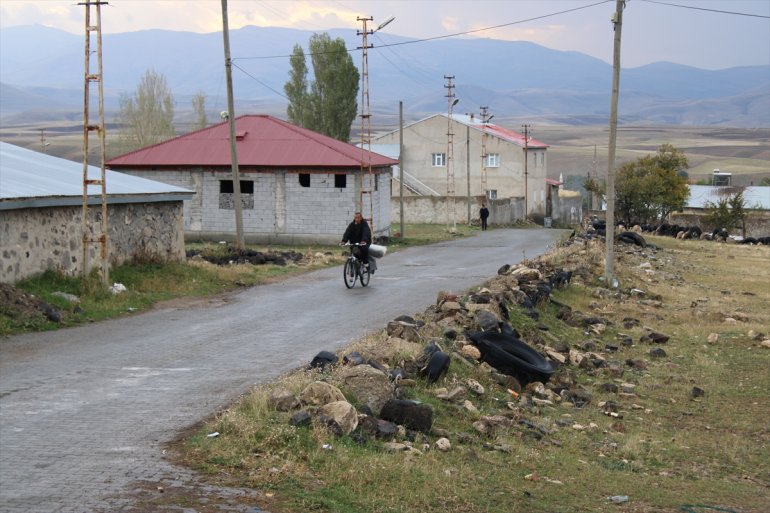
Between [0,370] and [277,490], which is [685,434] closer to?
[277,490]

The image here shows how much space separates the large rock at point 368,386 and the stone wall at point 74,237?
32.4 feet

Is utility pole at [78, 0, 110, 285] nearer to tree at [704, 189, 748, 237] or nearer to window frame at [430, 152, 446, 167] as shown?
tree at [704, 189, 748, 237]

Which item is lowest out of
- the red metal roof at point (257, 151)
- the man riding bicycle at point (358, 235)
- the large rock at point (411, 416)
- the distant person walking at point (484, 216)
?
the large rock at point (411, 416)

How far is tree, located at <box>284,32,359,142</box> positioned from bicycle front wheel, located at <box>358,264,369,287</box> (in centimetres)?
5662

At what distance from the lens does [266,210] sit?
42.6 meters

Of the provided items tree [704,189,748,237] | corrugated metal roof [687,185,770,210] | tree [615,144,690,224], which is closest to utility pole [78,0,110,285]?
tree [615,144,690,224]

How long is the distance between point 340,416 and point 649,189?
6202 cm

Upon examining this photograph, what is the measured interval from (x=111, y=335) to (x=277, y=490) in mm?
8733

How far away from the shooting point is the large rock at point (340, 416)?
32.4ft

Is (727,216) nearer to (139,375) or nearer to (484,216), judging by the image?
(484,216)

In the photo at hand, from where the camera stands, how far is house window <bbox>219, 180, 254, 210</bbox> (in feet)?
140

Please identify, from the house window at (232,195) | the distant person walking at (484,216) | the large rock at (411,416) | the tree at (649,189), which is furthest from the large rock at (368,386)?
the tree at (649,189)

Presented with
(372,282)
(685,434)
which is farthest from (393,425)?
(372,282)

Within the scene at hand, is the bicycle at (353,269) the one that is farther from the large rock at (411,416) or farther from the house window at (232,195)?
the house window at (232,195)
